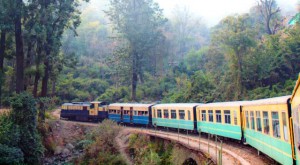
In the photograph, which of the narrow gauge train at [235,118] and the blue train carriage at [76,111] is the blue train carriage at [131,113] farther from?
the blue train carriage at [76,111]

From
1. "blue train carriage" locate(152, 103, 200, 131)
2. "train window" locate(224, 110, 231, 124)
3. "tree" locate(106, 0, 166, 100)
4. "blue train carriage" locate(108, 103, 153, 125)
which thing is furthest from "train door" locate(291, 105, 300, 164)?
"tree" locate(106, 0, 166, 100)

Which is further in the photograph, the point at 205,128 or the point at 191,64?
the point at 191,64

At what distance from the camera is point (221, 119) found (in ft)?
59.7

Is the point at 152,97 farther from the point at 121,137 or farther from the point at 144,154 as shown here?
the point at 144,154

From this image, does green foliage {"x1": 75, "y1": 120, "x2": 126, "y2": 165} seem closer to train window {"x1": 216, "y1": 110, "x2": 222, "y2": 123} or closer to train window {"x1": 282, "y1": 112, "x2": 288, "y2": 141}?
train window {"x1": 216, "y1": 110, "x2": 222, "y2": 123}

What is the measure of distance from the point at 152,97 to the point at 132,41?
9.43 meters

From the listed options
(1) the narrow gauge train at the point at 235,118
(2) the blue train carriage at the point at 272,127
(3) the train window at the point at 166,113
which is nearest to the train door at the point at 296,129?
(1) the narrow gauge train at the point at 235,118

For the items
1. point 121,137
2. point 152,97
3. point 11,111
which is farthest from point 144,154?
point 152,97

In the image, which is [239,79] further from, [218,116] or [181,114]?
[218,116]

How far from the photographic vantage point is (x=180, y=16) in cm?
6384

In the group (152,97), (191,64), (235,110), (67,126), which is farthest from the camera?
(191,64)

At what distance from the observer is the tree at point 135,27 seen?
39.1m

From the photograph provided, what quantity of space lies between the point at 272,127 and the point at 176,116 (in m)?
13.3

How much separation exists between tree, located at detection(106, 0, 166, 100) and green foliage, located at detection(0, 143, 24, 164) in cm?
2319
